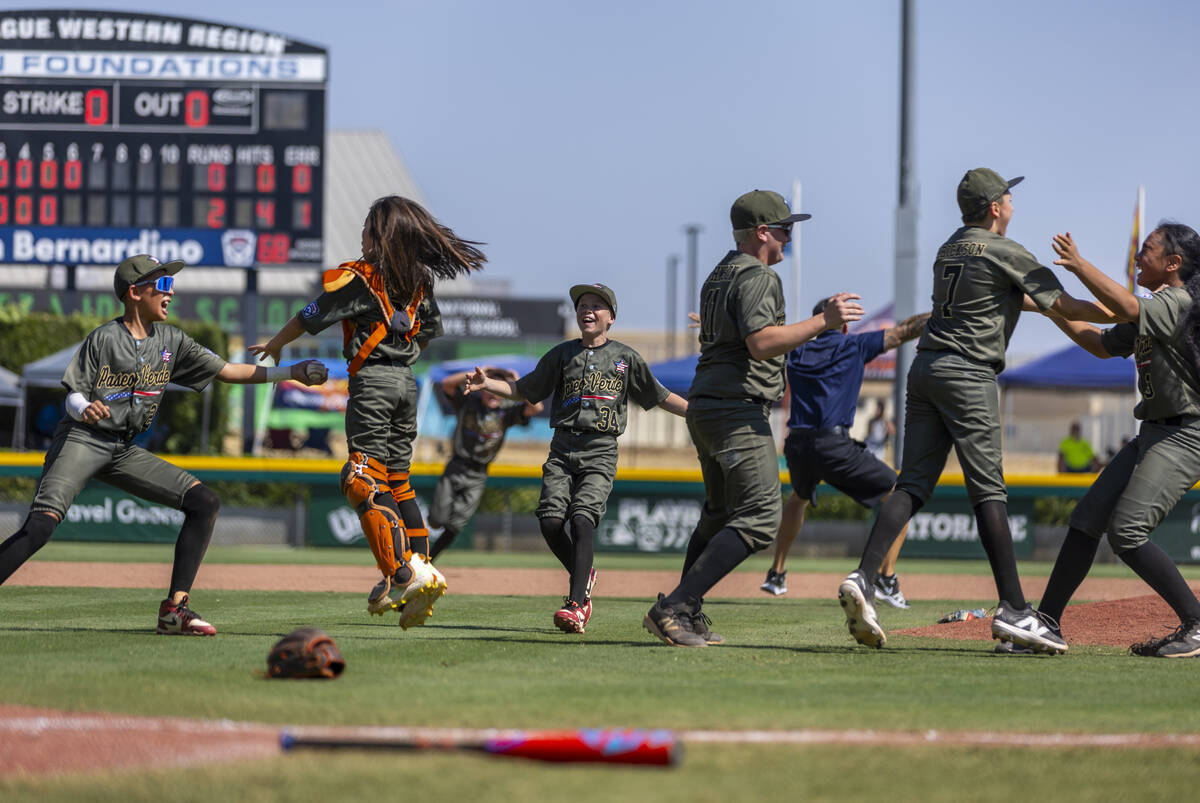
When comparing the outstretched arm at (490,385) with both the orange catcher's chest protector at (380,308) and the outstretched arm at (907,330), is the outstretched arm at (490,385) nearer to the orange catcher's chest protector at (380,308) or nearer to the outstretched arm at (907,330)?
the orange catcher's chest protector at (380,308)

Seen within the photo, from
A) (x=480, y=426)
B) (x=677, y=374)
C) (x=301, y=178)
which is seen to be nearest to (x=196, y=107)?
(x=301, y=178)

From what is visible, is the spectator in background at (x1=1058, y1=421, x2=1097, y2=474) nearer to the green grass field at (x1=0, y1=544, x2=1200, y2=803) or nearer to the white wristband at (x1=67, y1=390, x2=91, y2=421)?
the green grass field at (x1=0, y1=544, x2=1200, y2=803)

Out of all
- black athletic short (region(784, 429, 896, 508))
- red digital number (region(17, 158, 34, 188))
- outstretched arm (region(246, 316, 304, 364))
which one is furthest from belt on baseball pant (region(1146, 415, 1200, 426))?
red digital number (region(17, 158, 34, 188))

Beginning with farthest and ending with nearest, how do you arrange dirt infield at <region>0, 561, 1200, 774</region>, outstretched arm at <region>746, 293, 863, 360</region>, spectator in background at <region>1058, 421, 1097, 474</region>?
spectator in background at <region>1058, 421, 1097, 474</region>
outstretched arm at <region>746, 293, 863, 360</region>
dirt infield at <region>0, 561, 1200, 774</region>

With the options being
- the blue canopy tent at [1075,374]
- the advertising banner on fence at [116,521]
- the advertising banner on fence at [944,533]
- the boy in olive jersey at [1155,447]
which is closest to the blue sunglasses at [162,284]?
the boy in olive jersey at [1155,447]

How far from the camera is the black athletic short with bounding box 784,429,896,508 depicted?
9.25 metres

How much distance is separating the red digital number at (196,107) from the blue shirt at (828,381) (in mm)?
17834

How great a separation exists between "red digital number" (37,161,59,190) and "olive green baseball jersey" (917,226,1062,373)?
21814 millimetres

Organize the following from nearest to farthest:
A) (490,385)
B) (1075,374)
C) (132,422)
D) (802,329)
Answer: (802,329) < (132,422) < (490,385) < (1075,374)

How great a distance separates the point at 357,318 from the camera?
6.59m

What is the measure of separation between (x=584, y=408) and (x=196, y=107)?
62.5ft

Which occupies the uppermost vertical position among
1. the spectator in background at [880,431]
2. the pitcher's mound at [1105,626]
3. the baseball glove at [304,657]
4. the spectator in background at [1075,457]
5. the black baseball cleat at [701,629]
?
the baseball glove at [304,657]

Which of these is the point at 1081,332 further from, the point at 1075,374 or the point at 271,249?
the point at 271,249

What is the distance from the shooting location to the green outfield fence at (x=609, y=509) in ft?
55.9
